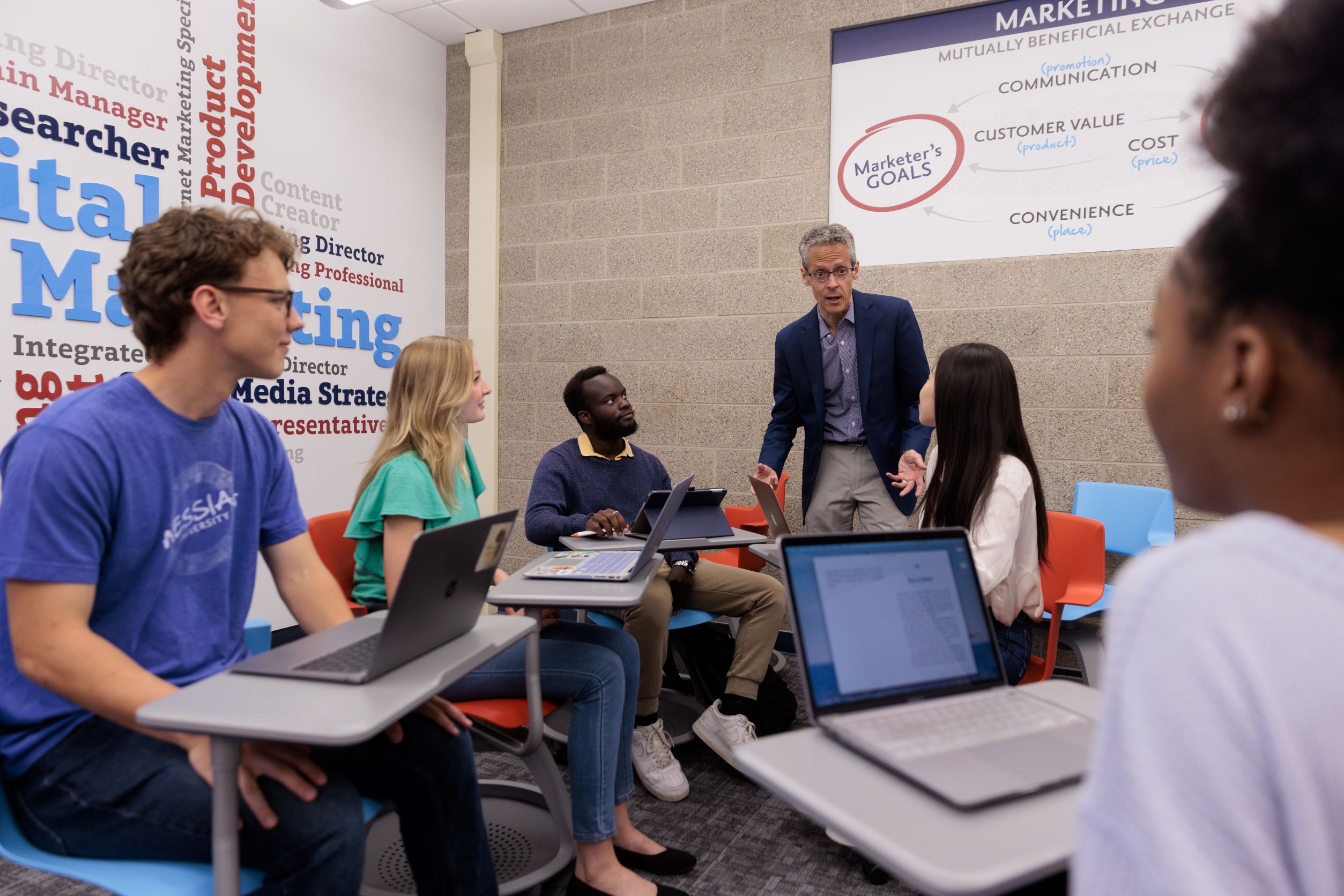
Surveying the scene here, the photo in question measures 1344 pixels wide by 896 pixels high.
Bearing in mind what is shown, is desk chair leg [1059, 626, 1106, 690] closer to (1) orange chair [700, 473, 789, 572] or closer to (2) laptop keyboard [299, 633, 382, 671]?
(1) orange chair [700, 473, 789, 572]

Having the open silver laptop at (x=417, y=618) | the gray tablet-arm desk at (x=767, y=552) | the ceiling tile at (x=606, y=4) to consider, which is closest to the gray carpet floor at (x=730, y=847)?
the gray tablet-arm desk at (x=767, y=552)

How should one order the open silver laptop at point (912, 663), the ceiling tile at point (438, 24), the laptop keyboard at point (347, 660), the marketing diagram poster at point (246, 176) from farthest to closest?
the ceiling tile at point (438, 24) < the marketing diagram poster at point (246, 176) < the laptop keyboard at point (347, 660) < the open silver laptop at point (912, 663)

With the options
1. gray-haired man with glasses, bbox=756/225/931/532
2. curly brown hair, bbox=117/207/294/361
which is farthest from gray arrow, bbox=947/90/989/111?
curly brown hair, bbox=117/207/294/361

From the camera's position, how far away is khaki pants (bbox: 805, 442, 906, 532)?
10.1 feet

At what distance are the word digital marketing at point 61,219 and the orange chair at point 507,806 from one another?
1.31 meters

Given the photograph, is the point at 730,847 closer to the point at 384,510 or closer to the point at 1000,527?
the point at 1000,527

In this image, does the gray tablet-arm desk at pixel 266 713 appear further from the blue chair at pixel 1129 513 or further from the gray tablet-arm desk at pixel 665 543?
the blue chair at pixel 1129 513

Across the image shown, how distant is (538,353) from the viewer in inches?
175

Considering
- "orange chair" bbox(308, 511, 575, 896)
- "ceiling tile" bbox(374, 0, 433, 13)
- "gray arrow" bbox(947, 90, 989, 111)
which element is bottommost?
"orange chair" bbox(308, 511, 575, 896)

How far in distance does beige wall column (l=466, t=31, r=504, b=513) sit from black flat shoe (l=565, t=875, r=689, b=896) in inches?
111

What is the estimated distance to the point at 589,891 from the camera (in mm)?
1802

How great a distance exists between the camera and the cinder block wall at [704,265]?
337cm

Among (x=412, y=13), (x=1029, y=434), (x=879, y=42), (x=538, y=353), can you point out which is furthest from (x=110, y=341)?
(x=1029, y=434)

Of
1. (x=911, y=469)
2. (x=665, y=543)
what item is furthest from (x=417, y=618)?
(x=911, y=469)
